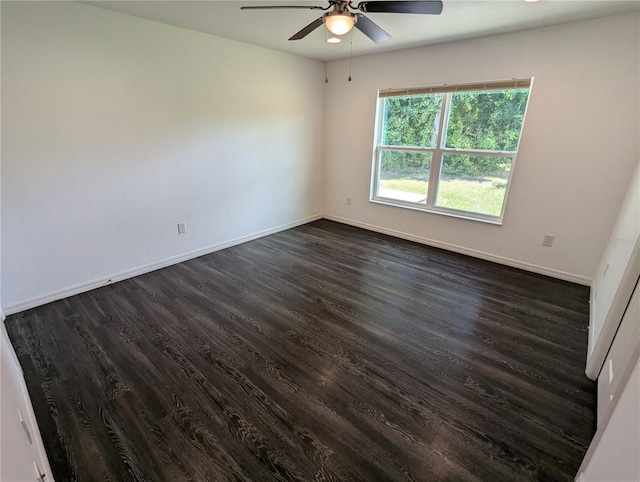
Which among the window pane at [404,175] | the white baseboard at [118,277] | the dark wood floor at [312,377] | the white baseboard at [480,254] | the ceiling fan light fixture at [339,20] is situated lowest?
the dark wood floor at [312,377]

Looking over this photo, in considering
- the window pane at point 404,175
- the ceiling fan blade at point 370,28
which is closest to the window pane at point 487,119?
the window pane at point 404,175

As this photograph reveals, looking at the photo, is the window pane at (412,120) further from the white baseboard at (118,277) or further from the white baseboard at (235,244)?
the white baseboard at (118,277)

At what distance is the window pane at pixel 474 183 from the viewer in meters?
3.39

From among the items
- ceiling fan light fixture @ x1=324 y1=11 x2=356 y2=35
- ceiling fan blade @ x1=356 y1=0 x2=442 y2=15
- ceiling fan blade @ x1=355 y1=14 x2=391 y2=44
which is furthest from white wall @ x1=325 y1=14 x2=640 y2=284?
ceiling fan light fixture @ x1=324 y1=11 x2=356 y2=35

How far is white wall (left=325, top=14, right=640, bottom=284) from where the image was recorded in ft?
8.53

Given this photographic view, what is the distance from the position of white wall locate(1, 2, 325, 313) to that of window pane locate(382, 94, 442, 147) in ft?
4.37

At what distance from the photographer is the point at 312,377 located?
6.22ft

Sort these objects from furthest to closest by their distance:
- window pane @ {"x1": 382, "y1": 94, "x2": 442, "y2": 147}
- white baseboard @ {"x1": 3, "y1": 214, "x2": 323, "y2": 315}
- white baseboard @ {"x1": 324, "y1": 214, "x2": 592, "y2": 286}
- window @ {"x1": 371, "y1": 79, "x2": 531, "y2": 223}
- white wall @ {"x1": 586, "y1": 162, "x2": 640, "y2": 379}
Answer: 1. window pane @ {"x1": 382, "y1": 94, "x2": 442, "y2": 147}
2. window @ {"x1": 371, "y1": 79, "x2": 531, "y2": 223}
3. white baseboard @ {"x1": 324, "y1": 214, "x2": 592, "y2": 286}
4. white baseboard @ {"x1": 3, "y1": 214, "x2": 323, "y2": 315}
5. white wall @ {"x1": 586, "y1": 162, "x2": 640, "y2": 379}

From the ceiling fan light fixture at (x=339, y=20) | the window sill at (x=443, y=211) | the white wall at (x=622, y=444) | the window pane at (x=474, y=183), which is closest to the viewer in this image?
the white wall at (x=622, y=444)

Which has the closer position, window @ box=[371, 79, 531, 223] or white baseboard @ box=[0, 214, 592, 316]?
white baseboard @ box=[0, 214, 592, 316]

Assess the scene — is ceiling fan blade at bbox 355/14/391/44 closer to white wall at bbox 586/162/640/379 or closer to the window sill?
white wall at bbox 586/162/640/379

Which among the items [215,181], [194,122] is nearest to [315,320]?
[215,181]

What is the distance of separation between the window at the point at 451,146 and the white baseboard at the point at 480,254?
0.40m

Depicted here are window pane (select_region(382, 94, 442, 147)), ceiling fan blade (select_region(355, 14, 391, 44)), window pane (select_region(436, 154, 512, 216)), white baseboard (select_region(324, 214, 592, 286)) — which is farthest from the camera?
window pane (select_region(382, 94, 442, 147))
